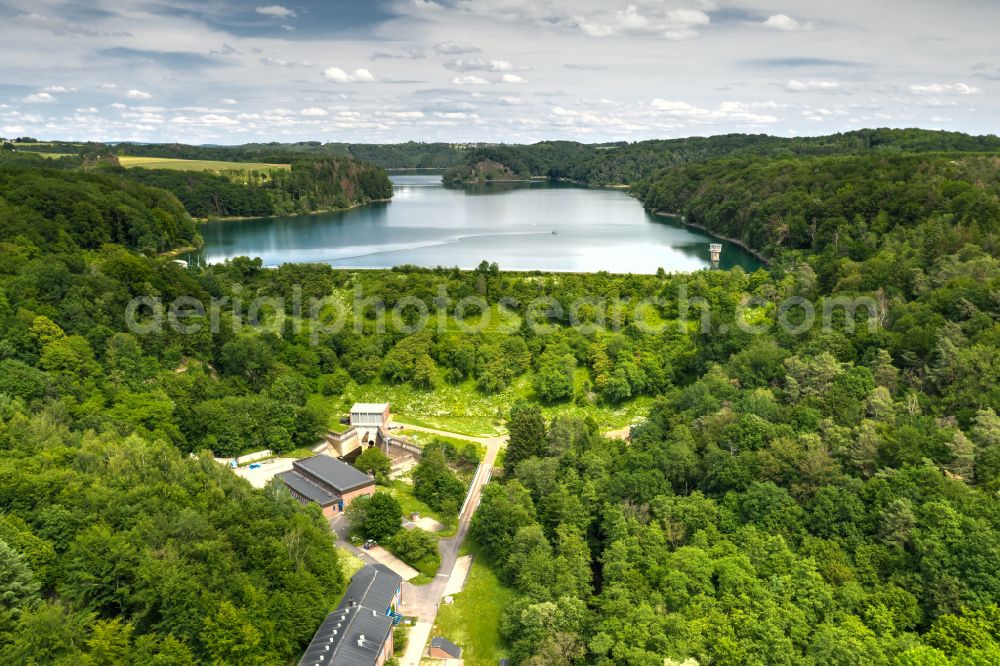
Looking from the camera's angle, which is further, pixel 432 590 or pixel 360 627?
pixel 432 590

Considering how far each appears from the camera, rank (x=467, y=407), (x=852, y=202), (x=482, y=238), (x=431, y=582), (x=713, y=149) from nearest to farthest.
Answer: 1. (x=431, y=582)
2. (x=467, y=407)
3. (x=852, y=202)
4. (x=482, y=238)
5. (x=713, y=149)

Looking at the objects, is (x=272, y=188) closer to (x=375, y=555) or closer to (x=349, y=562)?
(x=375, y=555)

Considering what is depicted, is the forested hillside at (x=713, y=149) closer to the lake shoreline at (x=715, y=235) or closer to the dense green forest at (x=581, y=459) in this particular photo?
the lake shoreline at (x=715, y=235)

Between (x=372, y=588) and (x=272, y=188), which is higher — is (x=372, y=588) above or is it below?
below

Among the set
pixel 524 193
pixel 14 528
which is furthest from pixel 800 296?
pixel 524 193

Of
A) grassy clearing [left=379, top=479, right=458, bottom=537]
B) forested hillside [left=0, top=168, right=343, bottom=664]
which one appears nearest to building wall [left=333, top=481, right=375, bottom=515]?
grassy clearing [left=379, top=479, right=458, bottom=537]

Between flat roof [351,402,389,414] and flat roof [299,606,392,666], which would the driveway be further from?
flat roof [351,402,389,414]

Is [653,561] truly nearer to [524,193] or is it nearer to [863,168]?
[863,168]

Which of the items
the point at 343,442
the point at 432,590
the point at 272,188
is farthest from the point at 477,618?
the point at 272,188
